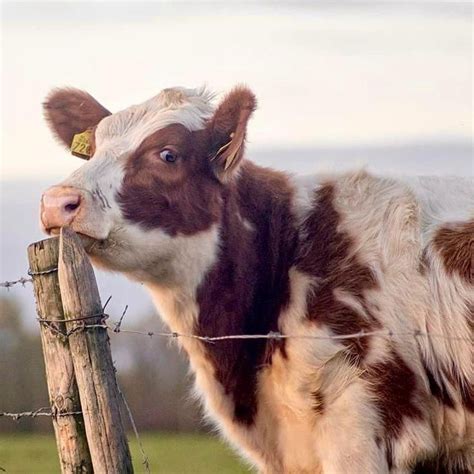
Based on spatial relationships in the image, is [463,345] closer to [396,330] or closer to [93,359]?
[396,330]

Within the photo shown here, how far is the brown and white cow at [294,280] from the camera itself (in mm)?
5684

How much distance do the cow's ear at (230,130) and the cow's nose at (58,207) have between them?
0.86 metres

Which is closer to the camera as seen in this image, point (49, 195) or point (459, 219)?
point (49, 195)

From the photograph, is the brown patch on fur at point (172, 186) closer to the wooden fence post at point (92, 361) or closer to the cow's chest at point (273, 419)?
the cow's chest at point (273, 419)

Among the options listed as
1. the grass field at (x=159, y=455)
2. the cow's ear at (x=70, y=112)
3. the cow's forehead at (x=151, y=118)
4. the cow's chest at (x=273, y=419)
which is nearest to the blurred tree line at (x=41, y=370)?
the grass field at (x=159, y=455)

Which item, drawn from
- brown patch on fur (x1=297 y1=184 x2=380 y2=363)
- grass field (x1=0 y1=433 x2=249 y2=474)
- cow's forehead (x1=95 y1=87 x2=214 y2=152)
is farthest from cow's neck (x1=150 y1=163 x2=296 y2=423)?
grass field (x1=0 y1=433 x2=249 y2=474)

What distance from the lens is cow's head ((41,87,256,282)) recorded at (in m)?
5.51

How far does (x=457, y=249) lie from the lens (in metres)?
5.86

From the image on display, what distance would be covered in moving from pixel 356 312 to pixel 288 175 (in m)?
0.99

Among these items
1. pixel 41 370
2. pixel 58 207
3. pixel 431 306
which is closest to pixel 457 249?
pixel 431 306

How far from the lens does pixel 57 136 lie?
680cm

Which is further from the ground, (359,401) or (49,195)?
(49,195)

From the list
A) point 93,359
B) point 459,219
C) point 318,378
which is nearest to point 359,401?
point 318,378

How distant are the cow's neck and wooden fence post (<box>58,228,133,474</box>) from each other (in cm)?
125
